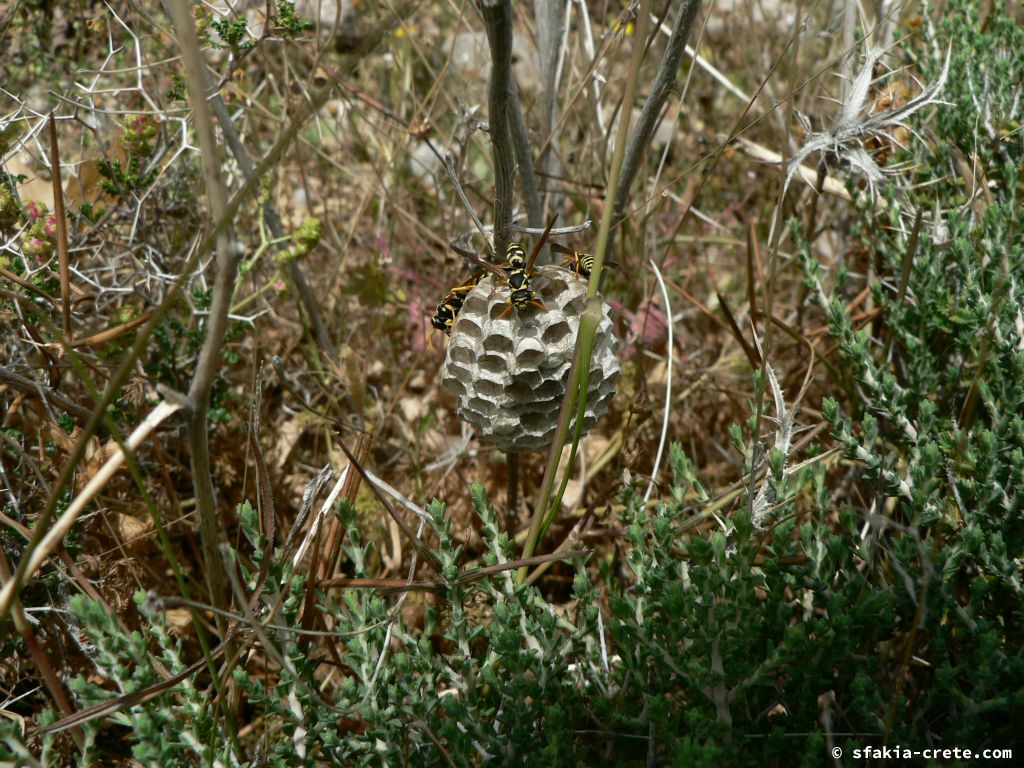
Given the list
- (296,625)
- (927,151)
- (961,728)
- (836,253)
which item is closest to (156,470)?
(296,625)

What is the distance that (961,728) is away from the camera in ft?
5.19

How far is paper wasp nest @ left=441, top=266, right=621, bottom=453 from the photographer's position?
1.74 meters

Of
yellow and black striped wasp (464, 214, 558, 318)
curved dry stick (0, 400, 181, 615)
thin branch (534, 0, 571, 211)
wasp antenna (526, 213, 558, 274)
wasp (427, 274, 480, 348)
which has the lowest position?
curved dry stick (0, 400, 181, 615)

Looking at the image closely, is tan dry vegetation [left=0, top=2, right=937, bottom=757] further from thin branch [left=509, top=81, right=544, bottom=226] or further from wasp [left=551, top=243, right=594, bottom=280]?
wasp [left=551, top=243, right=594, bottom=280]

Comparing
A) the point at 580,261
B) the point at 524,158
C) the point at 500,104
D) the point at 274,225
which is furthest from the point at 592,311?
the point at 274,225

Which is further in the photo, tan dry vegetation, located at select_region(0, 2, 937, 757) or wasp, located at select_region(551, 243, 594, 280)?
tan dry vegetation, located at select_region(0, 2, 937, 757)

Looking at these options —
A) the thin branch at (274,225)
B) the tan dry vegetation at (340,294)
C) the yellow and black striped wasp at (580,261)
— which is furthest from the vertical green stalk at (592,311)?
the thin branch at (274,225)

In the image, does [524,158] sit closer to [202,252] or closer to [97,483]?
[202,252]

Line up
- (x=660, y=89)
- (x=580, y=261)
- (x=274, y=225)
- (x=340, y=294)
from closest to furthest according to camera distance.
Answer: (x=580, y=261)
(x=660, y=89)
(x=274, y=225)
(x=340, y=294)

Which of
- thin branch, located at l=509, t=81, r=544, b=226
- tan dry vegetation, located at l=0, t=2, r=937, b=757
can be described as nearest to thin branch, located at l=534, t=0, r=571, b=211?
tan dry vegetation, located at l=0, t=2, r=937, b=757

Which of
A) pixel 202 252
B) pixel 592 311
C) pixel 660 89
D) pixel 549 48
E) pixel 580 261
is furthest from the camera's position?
pixel 549 48

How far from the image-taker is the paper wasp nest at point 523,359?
174 centimetres

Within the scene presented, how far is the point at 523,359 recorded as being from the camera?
1748mm

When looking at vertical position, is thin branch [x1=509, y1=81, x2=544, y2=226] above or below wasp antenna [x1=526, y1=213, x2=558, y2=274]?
above
